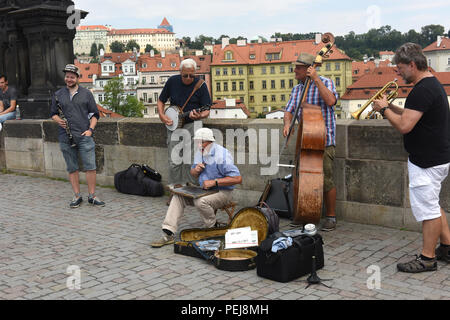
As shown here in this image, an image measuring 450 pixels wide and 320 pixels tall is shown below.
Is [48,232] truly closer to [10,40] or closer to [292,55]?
[10,40]

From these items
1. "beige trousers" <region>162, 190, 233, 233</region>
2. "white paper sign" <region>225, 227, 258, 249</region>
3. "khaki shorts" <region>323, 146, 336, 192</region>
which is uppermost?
"khaki shorts" <region>323, 146, 336, 192</region>

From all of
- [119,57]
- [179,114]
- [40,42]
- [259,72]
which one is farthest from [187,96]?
[119,57]

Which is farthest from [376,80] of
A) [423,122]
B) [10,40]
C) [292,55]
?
[423,122]

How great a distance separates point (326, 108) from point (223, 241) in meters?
1.81

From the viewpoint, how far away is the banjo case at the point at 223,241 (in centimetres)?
518

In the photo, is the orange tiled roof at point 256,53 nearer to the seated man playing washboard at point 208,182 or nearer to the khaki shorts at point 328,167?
the khaki shorts at point 328,167

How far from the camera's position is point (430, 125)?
15.6 ft

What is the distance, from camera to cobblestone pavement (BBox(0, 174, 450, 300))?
4633 mm

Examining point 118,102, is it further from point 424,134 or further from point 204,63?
point 424,134

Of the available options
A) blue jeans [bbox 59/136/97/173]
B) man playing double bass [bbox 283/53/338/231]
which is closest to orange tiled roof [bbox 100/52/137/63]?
blue jeans [bbox 59/136/97/173]

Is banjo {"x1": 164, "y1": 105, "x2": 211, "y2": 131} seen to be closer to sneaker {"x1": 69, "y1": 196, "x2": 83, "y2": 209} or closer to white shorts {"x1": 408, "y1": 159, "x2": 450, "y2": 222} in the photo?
sneaker {"x1": 69, "y1": 196, "x2": 83, "y2": 209}

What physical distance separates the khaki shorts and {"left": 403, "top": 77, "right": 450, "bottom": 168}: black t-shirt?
5.10ft

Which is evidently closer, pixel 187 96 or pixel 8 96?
pixel 187 96

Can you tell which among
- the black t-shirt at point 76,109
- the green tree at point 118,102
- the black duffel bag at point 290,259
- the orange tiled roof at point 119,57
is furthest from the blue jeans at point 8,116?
the orange tiled roof at point 119,57
